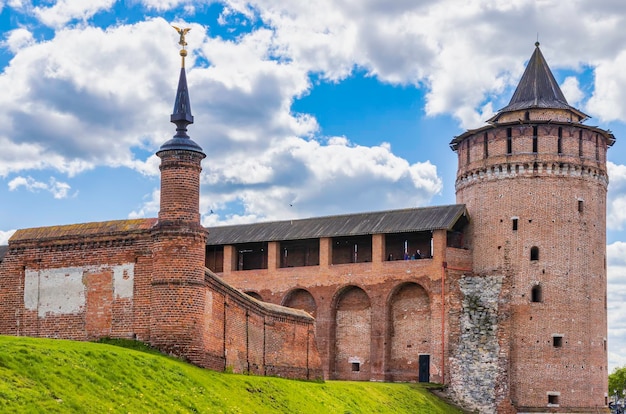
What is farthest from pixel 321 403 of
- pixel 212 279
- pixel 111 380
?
pixel 111 380

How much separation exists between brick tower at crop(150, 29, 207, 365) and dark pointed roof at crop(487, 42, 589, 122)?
22860mm

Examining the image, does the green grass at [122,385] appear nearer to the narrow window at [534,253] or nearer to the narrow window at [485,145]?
the narrow window at [534,253]

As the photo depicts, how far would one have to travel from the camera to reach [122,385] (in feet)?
67.9

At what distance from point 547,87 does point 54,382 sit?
3293 cm

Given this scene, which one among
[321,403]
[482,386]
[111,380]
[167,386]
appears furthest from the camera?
[482,386]

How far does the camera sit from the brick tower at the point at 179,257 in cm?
2508

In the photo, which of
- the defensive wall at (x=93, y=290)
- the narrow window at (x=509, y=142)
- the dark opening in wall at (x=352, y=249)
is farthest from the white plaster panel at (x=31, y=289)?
the narrow window at (x=509, y=142)

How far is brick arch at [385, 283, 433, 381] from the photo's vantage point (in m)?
43.3

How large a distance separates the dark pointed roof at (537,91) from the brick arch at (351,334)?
11.0 metres

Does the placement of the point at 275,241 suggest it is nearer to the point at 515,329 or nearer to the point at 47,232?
the point at 515,329

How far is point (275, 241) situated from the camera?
158ft

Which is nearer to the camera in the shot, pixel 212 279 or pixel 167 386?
pixel 167 386

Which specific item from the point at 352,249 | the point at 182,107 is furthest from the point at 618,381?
the point at 182,107

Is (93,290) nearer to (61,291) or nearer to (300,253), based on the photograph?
(61,291)
